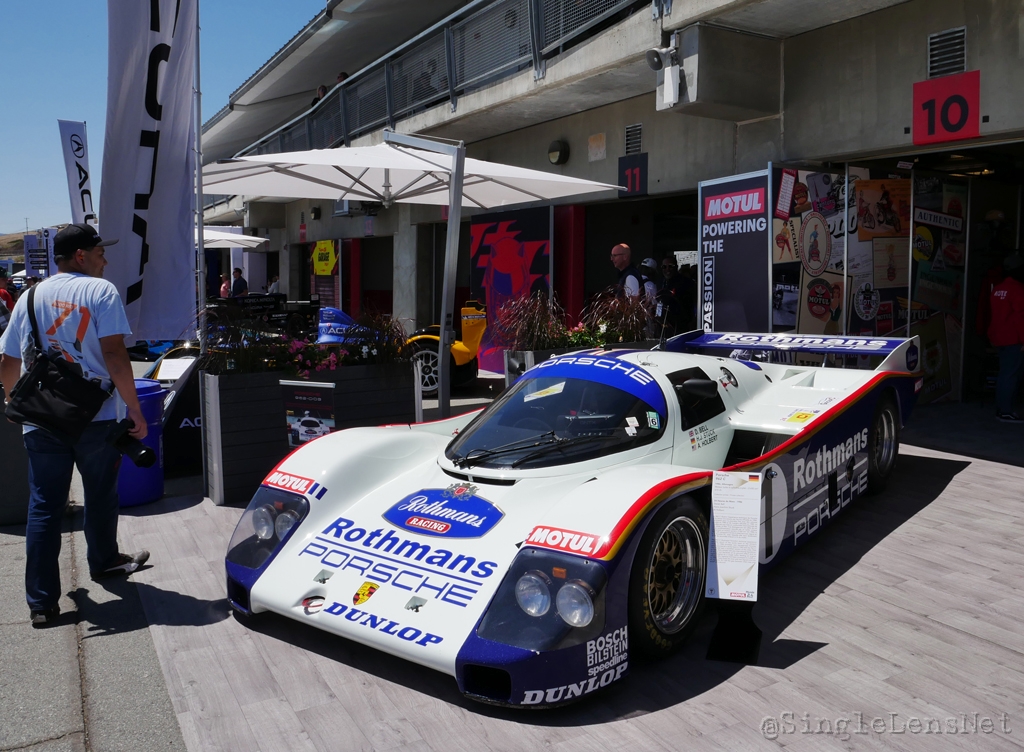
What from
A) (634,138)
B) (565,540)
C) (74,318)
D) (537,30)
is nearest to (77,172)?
(537,30)

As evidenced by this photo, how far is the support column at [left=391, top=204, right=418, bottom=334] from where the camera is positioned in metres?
16.4

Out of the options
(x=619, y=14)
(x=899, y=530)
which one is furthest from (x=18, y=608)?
(x=619, y=14)

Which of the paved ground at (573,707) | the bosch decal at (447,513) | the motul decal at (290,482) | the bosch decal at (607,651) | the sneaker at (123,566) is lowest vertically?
the paved ground at (573,707)

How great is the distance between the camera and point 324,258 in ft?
71.6

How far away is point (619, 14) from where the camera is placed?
9.41 m

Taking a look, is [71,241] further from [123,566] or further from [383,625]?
[383,625]

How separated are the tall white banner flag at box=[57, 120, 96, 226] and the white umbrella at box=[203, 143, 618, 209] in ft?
19.7

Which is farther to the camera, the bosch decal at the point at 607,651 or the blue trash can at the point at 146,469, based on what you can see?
the blue trash can at the point at 146,469

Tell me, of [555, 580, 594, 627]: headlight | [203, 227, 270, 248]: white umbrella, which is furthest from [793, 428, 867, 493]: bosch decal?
[203, 227, 270, 248]: white umbrella

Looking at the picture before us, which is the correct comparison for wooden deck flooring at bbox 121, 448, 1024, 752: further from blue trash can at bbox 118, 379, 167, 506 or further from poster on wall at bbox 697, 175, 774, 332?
poster on wall at bbox 697, 175, 774, 332

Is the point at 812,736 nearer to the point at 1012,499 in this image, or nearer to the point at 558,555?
the point at 558,555

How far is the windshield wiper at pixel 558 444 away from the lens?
155 inches

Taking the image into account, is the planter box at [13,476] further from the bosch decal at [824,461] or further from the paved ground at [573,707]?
the bosch decal at [824,461]

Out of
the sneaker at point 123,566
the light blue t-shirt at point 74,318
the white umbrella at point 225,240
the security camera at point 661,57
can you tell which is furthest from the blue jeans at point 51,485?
the white umbrella at point 225,240
